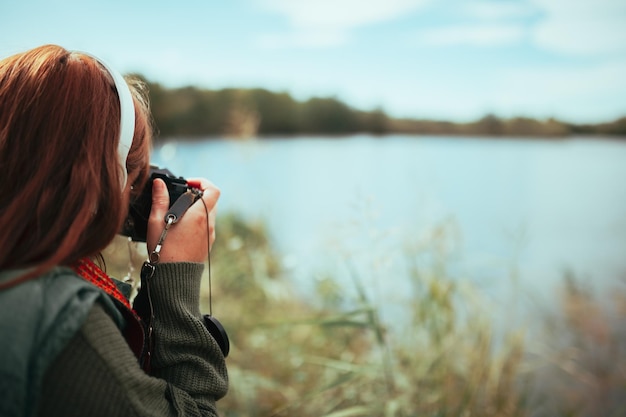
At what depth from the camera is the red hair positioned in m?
0.73

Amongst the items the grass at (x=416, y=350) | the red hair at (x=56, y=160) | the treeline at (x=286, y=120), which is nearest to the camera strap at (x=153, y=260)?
the red hair at (x=56, y=160)

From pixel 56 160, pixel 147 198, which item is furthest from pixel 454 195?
pixel 56 160

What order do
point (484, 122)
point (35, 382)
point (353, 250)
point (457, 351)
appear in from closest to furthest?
point (35, 382) < point (353, 250) < point (457, 351) < point (484, 122)

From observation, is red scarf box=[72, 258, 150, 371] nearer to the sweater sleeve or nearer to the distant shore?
the sweater sleeve

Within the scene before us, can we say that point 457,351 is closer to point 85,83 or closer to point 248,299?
point 248,299

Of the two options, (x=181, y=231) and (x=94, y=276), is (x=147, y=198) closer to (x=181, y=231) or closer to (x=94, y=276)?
(x=181, y=231)

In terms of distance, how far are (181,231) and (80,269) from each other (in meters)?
0.19

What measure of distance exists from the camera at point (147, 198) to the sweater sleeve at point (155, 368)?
6.3 inches

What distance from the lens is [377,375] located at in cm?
184

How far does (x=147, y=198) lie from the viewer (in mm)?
1013

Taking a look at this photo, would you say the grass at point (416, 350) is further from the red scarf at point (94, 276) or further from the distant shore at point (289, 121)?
the distant shore at point (289, 121)

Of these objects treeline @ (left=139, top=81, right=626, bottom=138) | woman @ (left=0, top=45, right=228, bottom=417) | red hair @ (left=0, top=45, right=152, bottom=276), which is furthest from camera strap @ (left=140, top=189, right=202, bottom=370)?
treeline @ (left=139, top=81, right=626, bottom=138)

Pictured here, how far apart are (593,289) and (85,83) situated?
275cm

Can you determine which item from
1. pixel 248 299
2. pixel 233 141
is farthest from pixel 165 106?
pixel 248 299
